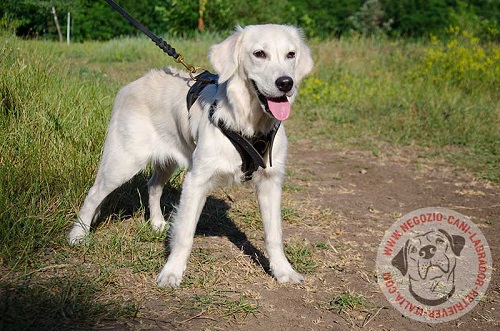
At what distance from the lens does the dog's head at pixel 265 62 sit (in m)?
3.30

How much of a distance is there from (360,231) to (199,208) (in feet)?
5.17

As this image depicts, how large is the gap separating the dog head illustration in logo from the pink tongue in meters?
1.37

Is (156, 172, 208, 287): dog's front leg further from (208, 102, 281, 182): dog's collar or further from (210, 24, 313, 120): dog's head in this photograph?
(210, 24, 313, 120): dog's head

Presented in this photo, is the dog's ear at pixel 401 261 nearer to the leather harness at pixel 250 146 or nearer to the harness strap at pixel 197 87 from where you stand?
the leather harness at pixel 250 146

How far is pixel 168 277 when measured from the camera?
3.43 meters

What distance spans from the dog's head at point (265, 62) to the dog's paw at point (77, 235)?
4.67 ft

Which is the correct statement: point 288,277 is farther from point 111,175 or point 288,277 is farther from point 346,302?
point 111,175

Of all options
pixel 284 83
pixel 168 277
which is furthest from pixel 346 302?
pixel 284 83

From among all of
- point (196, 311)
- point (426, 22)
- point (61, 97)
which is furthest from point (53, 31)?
point (196, 311)

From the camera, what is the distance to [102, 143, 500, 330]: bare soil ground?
313cm

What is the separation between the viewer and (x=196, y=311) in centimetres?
311

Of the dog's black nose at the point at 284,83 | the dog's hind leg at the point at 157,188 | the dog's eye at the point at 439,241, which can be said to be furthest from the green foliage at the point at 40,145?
the dog's eye at the point at 439,241

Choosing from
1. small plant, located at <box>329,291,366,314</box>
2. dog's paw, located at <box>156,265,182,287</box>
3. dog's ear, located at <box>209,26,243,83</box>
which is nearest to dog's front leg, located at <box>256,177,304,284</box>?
small plant, located at <box>329,291,366,314</box>

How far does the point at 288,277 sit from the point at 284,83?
122cm
